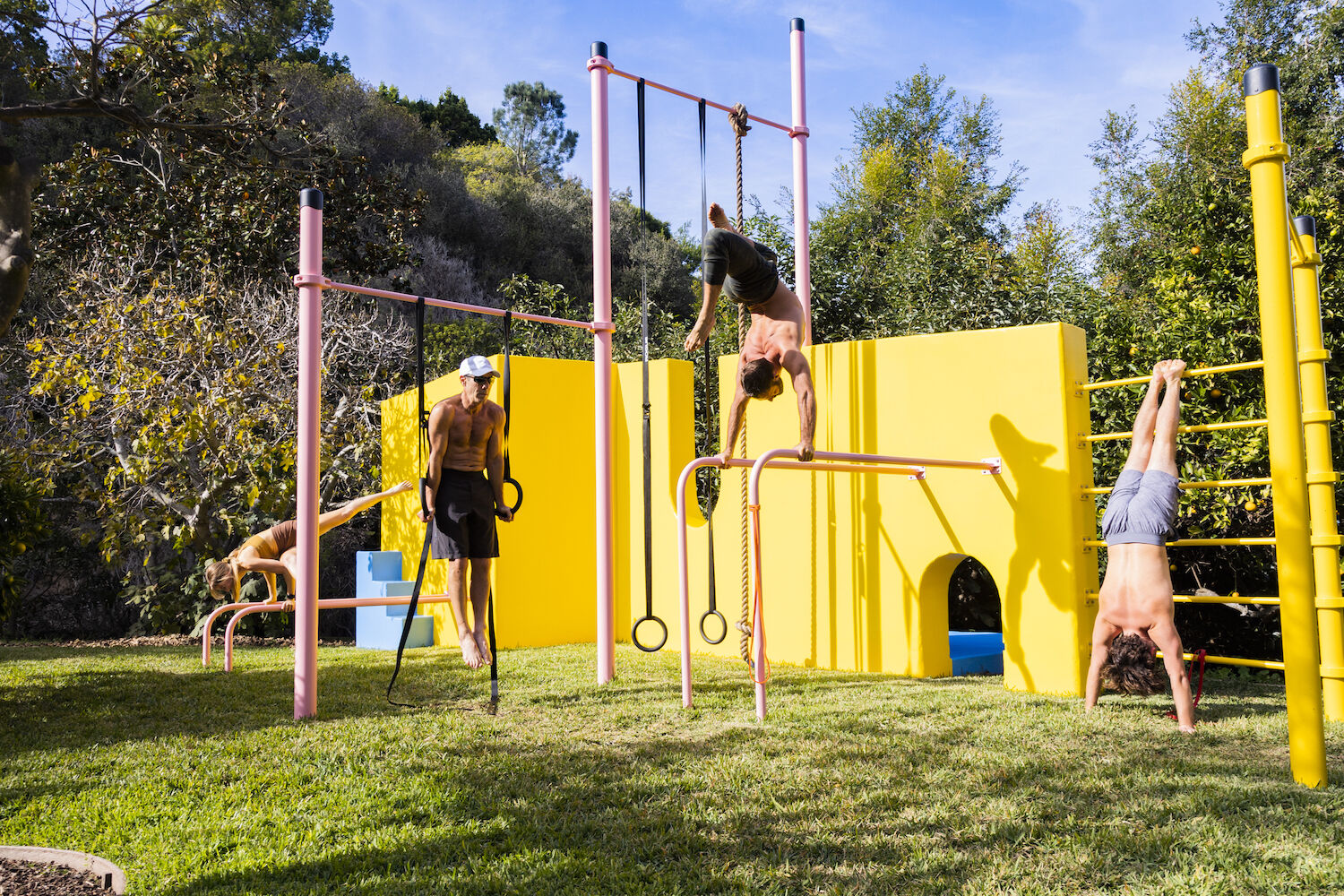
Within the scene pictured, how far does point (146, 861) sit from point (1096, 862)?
9.18 ft

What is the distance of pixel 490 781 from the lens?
11.7 feet

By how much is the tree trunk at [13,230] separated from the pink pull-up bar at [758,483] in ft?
9.29

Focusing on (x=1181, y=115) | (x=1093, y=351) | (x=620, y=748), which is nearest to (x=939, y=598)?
(x=620, y=748)

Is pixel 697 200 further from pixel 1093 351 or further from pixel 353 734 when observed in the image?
pixel 1093 351

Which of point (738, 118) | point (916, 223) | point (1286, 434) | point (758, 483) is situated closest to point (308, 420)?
point (758, 483)

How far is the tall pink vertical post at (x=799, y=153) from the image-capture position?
7.07 metres

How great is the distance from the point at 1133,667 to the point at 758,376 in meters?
2.47

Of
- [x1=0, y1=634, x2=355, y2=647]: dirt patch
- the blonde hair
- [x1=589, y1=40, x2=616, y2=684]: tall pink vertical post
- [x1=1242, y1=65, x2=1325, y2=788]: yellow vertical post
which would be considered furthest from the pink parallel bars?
[x1=0, y1=634, x2=355, y2=647]: dirt patch

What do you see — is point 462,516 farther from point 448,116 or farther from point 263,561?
point 448,116

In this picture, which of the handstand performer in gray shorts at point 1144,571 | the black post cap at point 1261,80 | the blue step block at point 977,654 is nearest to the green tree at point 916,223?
the blue step block at point 977,654

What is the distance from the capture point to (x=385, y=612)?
9453 mm

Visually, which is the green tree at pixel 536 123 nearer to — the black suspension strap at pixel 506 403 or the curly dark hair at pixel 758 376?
the black suspension strap at pixel 506 403

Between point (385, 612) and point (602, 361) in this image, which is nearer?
point (602, 361)

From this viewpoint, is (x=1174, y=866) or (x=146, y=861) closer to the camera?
(x=1174, y=866)
